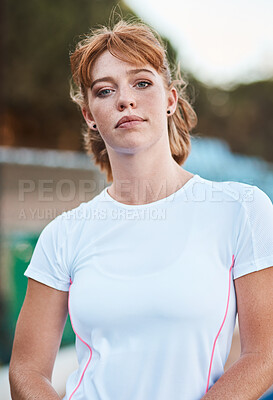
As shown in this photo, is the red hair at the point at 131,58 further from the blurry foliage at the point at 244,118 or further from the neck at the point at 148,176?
the blurry foliage at the point at 244,118

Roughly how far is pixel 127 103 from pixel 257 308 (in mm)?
624

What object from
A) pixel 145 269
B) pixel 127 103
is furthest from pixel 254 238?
pixel 127 103

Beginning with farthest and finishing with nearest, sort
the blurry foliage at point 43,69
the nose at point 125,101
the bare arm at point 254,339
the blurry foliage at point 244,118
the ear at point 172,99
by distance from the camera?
1. the blurry foliage at point 244,118
2. the blurry foliage at point 43,69
3. the ear at point 172,99
4. the nose at point 125,101
5. the bare arm at point 254,339

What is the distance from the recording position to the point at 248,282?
1.30m

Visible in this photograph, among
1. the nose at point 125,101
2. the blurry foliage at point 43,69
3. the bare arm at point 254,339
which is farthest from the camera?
the blurry foliage at point 43,69

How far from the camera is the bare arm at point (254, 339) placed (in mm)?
1271

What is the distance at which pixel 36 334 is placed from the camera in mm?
1511

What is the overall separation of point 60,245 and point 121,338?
329 millimetres

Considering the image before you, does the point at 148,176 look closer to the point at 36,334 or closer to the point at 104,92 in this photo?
the point at 104,92

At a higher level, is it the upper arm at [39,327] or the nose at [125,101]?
the nose at [125,101]

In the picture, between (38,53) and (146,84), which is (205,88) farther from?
(146,84)

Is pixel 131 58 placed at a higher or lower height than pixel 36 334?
higher

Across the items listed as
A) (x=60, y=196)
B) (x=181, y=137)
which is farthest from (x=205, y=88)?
(x=181, y=137)

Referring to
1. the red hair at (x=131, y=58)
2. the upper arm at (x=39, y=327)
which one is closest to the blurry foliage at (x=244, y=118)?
the red hair at (x=131, y=58)
